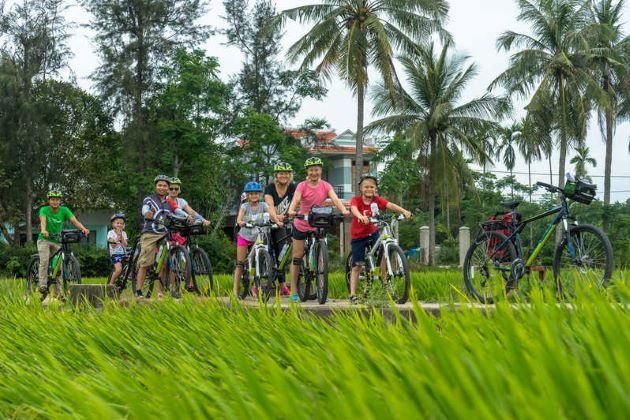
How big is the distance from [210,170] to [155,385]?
34424mm

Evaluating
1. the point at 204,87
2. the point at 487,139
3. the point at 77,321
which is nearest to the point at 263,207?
the point at 77,321

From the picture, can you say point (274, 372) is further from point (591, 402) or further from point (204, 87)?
point (204, 87)

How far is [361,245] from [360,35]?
23.7 meters

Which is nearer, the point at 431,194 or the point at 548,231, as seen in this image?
the point at 548,231

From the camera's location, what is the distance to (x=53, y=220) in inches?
465

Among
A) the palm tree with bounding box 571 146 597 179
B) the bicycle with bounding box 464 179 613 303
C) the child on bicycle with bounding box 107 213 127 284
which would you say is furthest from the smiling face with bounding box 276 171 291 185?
the palm tree with bounding box 571 146 597 179


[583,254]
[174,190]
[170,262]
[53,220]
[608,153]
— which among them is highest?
[608,153]

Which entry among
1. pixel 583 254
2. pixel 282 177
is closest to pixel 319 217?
pixel 282 177

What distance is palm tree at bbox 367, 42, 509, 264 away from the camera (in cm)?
3988

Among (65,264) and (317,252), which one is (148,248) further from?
(317,252)

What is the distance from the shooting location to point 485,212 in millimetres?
52031

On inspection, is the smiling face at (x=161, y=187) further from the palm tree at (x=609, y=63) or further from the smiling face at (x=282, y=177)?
the palm tree at (x=609, y=63)

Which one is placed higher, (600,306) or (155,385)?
(600,306)

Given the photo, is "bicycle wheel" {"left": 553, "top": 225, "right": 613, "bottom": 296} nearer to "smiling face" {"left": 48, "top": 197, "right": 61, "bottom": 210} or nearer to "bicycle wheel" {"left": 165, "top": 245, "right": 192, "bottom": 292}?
"bicycle wheel" {"left": 165, "top": 245, "right": 192, "bottom": 292}
